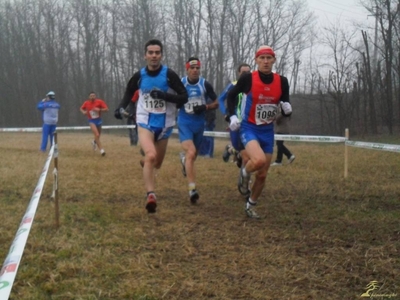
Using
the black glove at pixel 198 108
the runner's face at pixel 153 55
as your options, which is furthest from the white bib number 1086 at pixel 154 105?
the black glove at pixel 198 108

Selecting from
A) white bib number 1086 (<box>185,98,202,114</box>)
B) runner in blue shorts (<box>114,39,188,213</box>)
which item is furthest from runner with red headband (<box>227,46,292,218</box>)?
white bib number 1086 (<box>185,98,202,114</box>)

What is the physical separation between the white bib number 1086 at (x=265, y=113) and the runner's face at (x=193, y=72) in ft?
5.76

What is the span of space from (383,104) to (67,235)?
28.4m

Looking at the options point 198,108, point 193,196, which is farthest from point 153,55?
point 193,196

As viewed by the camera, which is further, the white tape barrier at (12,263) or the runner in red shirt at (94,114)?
the runner in red shirt at (94,114)

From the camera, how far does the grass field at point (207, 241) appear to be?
3578 mm

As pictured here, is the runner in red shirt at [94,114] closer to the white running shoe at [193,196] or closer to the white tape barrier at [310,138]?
the white tape barrier at [310,138]

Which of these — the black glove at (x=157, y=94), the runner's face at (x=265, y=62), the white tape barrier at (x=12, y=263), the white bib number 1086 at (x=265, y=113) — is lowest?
the white tape barrier at (x=12, y=263)

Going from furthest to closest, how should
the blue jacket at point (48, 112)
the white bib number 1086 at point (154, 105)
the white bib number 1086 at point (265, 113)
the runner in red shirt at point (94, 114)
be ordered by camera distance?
the blue jacket at point (48, 112) < the runner in red shirt at point (94, 114) < the white bib number 1086 at point (154, 105) < the white bib number 1086 at point (265, 113)

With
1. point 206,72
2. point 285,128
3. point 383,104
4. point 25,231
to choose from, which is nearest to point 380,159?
point 285,128

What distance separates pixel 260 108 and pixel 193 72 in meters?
1.83

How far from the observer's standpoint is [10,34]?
52094mm

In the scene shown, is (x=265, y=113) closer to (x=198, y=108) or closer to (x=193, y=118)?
(x=198, y=108)

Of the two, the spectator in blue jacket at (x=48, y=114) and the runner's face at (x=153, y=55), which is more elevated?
the runner's face at (x=153, y=55)
